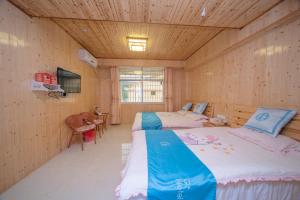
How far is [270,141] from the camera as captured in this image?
157 centimetres

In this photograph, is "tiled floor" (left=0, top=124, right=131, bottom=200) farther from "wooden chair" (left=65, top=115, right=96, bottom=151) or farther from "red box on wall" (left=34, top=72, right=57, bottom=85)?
"red box on wall" (left=34, top=72, right=57, bottom=85)

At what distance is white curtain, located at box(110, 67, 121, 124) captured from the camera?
17.6 ft

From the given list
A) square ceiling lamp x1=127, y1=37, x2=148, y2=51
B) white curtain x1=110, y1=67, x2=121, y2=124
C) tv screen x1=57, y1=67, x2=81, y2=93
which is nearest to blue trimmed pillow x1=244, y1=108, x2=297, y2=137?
square ceiling lamp x1=127, y1=37, x2=148, y2=51

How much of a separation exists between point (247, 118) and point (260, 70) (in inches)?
33.2

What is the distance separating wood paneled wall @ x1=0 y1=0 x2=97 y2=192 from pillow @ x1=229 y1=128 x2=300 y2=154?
10.4 ft

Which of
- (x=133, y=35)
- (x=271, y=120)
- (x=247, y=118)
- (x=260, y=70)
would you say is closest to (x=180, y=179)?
(x=271, y=120)

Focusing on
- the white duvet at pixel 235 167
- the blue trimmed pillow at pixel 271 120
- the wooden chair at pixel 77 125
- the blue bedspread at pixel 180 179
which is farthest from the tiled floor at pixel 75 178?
the blue trimmed pillow at pixel 271 120

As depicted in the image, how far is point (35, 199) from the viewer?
1.58 meters

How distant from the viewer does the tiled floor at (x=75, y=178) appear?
1.64 m

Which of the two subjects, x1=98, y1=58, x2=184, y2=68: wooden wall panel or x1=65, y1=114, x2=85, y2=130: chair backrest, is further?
x1=98, y1=58, x2=184, y2=68: wooden wall panel

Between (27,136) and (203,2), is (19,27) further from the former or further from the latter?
(203,2)

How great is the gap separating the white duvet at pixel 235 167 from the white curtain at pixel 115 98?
13.1ft

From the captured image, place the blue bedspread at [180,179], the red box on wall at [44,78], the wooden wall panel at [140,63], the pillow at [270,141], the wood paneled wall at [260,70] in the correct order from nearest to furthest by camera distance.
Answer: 1. the blue bedspread at [180,179]
2. the pillow at [270,141]
3. the wood paneled wall at [260,70]
4. the red box on wall at [44,78]
5. the wooden wall panel at [140,63]

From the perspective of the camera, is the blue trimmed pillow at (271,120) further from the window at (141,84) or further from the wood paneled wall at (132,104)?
the window at (141,84)
